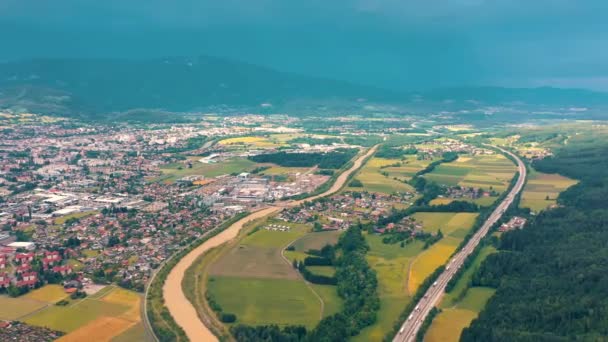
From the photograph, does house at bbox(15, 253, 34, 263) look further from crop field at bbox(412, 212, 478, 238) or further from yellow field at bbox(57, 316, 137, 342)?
crop field at bbox(412, 212, 478, 238)

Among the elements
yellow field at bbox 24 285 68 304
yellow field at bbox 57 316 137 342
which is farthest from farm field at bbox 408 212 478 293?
yellow field at bbox 24 285 68 304

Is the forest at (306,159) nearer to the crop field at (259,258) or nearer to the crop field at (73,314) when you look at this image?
the crop field at (259,258)

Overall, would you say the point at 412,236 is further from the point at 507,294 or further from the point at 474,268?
the point at 507,294

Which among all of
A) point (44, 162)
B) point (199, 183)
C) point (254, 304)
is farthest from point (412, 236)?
point (44, 162)

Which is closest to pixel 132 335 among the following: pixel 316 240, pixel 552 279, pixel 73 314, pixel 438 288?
pixel 73 314

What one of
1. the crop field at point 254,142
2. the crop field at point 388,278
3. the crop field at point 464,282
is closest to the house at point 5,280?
the crop field at point 388,278
